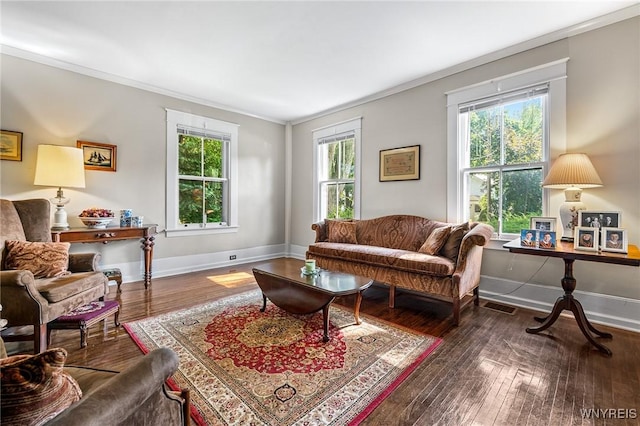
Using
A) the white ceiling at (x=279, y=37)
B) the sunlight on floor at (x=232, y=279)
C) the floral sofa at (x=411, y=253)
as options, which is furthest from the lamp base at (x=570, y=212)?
the sunlight on floor at (x=232, y=279)

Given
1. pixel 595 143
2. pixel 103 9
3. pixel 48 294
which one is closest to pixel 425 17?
Answer: pixel 595 143

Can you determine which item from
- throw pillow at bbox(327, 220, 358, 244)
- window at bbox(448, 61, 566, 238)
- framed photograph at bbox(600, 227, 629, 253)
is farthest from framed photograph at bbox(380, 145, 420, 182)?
framed photograph at bbox(600, 227, 629, 253)

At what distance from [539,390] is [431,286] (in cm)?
118

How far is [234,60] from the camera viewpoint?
11.1 feet

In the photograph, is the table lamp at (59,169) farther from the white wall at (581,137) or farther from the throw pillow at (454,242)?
the throw pillow at (454,242)

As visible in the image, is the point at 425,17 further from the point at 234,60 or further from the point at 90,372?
Result: the point at 90,372

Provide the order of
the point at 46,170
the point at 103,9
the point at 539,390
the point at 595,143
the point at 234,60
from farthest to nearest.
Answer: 1. the point at 234,60
2. the point at 46,170
3. the point at 595,143
4. the point at 103,9
5. the point at 539,390

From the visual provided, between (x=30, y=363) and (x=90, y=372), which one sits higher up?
(x=30, y=363)

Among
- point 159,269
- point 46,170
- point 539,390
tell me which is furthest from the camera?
point 159,269

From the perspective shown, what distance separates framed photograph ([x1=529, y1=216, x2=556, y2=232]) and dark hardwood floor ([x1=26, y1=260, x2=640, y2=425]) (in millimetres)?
882

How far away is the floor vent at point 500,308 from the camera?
290 cm

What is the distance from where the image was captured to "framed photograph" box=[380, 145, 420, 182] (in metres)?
3.91

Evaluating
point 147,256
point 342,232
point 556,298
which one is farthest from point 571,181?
point 147,256

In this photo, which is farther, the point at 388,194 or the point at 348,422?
the point at 388,194
